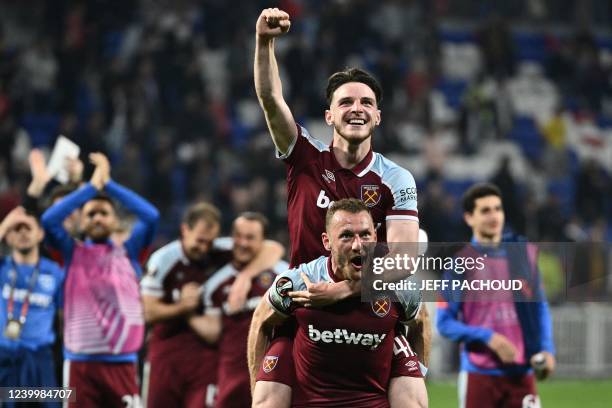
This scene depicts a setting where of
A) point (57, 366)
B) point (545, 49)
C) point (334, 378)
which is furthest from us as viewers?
point (545, 49)

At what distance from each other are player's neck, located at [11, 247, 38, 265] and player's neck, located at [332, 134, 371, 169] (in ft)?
11.3

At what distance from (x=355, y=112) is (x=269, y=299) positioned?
101cm

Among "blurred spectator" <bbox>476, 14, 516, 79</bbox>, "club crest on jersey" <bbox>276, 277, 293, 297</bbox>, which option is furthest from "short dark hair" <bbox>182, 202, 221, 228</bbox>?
"blurred spectator" <bbox>476, 14, 516, 79</bbox>

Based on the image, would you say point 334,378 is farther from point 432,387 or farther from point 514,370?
point 432,387

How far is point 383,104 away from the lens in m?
18.5

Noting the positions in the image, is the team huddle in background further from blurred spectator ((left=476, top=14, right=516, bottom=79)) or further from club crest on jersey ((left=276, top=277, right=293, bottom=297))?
blurred spectator ((left=476, top=14, right=516, bottom=79))

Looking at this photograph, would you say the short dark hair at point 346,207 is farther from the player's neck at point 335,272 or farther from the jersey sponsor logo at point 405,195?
the jersey sponsor logo at point 405,195

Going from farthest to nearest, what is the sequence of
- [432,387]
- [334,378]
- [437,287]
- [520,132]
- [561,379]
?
[520,132]
[561,379]
[432,387]
[437,287]
[334,378]

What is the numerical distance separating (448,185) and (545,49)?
509cm

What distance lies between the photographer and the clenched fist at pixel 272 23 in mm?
5426

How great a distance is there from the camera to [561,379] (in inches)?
634

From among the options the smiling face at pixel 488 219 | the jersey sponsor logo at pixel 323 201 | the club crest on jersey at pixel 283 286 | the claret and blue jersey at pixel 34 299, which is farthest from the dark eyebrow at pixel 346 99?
the claret and blue jersey at pixel 34 299

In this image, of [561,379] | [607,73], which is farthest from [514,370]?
[607,73]

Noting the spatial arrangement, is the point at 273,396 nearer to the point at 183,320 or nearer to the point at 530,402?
the point at 530,402
